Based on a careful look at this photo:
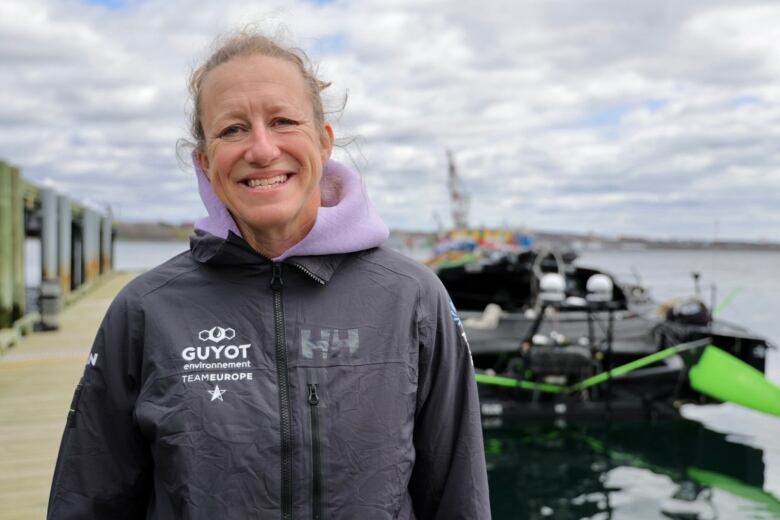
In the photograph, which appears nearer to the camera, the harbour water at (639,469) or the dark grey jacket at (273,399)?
the dark grey jacket at (273,399)

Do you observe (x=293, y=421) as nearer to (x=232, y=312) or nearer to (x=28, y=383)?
(x=232, y=312)

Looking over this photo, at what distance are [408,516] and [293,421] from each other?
42 cm

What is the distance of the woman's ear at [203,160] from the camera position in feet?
7.10

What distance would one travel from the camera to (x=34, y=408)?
8414 millimetres

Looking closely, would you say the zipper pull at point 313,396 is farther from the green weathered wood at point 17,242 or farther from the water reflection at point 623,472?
the green weathered wood at point 17,242

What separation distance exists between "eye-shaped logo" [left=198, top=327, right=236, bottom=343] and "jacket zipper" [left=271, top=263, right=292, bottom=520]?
0.11 metres

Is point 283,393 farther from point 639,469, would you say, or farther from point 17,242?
point 17,242

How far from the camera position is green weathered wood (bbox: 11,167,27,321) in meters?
13.5

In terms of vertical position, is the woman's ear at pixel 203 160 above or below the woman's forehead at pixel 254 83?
below

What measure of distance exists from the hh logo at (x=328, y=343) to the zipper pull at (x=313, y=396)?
0.07 metres

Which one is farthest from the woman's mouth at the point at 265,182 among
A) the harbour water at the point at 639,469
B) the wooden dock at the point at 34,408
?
the harbour water at the point at 639,469

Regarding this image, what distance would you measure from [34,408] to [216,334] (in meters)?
7.33

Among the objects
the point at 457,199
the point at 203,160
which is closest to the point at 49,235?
the point at 203,160

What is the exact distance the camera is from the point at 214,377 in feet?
6.35
